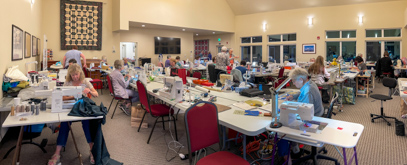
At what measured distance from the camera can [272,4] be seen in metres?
12.6

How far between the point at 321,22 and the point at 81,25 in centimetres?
1057

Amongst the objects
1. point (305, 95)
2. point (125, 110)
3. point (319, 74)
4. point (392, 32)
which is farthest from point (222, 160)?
point (392, 32)

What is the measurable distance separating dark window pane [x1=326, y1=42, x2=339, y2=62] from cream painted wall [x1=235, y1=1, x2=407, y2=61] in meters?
0.31

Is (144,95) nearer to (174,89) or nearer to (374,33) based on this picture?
(174,89)

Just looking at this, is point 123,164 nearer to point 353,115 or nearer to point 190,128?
point 190,128

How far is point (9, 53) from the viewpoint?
13.0ft

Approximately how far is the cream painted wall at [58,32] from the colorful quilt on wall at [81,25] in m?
0.17

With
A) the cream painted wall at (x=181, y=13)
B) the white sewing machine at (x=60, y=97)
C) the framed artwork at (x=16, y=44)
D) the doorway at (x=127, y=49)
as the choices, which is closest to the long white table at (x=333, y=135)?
the white sewing machine at (x=60, y=97)

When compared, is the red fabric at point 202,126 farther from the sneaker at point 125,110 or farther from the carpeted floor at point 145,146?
the sneaker at point 125,110

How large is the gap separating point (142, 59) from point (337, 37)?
9.14 metres

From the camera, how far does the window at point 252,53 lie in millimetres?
14344

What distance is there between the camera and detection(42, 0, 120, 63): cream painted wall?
9.45 meters

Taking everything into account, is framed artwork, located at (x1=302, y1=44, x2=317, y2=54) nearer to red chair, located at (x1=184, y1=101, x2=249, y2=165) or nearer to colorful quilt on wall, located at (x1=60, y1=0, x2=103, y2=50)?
colorful quilt on wall, located at (x1=60, y1=0, x2=103, y2=50)

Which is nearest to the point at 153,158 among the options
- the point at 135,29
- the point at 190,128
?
the point at 190,128
